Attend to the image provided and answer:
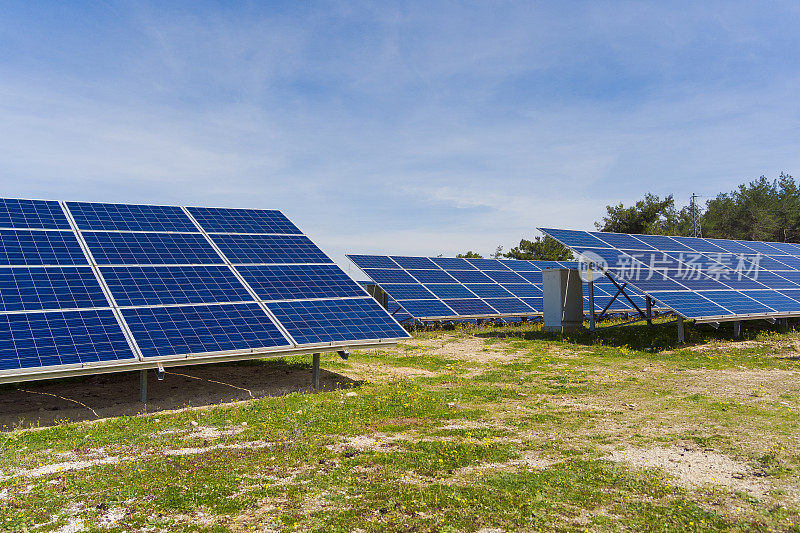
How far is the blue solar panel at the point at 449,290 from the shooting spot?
3472cm

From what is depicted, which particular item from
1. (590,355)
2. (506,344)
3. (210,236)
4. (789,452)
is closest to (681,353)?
(590,355)

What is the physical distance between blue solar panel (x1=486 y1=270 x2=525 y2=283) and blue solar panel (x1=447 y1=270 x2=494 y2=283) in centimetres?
65

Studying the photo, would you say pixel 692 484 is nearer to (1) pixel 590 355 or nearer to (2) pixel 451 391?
(2) pixel 451 391

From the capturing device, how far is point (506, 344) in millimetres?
25953

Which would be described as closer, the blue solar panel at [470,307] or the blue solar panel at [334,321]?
the blue solar panel at [334,321]

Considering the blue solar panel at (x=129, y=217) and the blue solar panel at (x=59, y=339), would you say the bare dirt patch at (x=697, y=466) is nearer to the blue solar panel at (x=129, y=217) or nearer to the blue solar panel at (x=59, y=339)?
the blue solar panel at (x=59, y=339)

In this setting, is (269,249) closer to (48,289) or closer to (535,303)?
(48,289)

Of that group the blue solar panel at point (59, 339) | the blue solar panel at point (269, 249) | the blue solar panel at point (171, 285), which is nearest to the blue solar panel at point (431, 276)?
the blue solar panel at point (269, 249)

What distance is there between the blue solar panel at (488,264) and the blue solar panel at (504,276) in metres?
0.85

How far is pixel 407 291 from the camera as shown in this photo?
34188mm

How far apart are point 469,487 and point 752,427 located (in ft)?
22.9

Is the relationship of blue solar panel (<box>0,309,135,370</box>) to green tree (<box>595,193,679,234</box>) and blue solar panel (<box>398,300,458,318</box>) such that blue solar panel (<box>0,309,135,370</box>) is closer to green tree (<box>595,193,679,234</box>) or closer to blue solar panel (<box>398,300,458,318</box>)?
blue solar panel (<box>398,300,458,318</box>)

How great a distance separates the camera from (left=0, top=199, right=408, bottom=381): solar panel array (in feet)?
40.1

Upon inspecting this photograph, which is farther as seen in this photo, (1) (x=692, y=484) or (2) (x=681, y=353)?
(2) (x=681, y=353)
